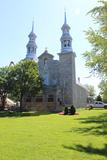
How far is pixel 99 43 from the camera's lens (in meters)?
25.4

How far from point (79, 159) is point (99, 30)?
54.2ft

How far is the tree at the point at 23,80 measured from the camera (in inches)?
2330

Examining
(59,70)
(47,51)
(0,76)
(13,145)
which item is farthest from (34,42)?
(13,145)

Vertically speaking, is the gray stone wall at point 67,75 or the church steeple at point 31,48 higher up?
the church steeple at point 31,48

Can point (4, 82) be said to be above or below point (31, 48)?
below

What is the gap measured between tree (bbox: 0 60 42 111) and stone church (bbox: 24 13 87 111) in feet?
40.2

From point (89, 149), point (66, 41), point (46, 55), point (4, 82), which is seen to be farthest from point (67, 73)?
point (89, 149)

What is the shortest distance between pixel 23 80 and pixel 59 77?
2007cm

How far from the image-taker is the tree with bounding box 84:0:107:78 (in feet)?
80.6

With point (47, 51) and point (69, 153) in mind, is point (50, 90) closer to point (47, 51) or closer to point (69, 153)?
point (47, 51)

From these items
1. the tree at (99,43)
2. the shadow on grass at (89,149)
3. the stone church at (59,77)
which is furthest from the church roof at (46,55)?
the shadow on grass at (89,149)

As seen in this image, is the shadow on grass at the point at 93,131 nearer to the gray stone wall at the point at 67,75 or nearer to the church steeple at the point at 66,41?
the gray stone wall at the point at 67,75

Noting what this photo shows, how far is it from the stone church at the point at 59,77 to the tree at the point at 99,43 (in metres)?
45.0

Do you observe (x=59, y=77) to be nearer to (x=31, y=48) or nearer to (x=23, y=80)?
(x=31, y=48)
